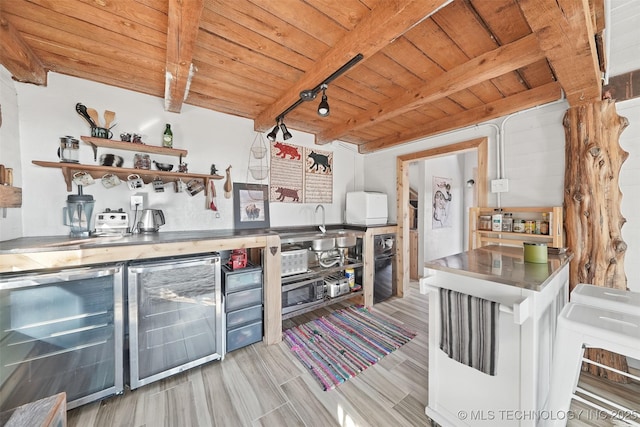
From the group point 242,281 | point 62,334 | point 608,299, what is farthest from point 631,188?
point 62,334

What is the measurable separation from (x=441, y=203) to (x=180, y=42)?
4495 mm

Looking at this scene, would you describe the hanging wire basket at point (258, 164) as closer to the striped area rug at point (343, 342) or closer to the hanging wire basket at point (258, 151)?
the hanging wire basket at point (258, 151)

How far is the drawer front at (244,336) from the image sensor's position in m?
2.02

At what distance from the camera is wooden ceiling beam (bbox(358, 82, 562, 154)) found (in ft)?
6.64

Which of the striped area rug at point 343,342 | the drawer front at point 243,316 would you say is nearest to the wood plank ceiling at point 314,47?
the drawer front at point 243,316

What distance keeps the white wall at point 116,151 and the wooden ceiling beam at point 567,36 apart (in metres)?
2.46

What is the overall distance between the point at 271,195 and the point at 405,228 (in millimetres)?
1953

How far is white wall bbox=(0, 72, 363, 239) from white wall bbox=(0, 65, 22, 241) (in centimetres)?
1

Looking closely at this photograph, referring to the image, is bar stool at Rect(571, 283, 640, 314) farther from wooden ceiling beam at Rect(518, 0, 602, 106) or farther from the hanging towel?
wooden ceiling beam at Rect(518, 0, 602, 106)

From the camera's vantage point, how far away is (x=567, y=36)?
1.18 meters

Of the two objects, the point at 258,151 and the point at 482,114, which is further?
the point at 258,151

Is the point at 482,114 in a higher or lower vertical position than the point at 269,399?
higher

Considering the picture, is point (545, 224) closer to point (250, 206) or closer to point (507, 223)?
point (507, 223)

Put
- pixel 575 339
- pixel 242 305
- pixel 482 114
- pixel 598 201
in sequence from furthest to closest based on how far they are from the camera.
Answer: pixel 482 114 < pixel 242 305 < pixel 598 201 < pixel 575 339
